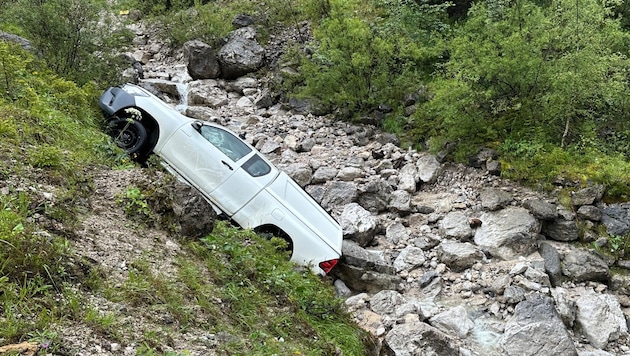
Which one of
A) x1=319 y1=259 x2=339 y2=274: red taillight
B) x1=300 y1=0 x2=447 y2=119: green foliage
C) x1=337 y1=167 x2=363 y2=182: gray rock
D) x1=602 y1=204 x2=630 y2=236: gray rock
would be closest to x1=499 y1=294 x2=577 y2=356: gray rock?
x1=319 y1=259 x2=339 y2=274: red taillight

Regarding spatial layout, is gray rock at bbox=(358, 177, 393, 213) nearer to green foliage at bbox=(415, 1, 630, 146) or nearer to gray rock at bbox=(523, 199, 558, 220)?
green foliage at bbox=(415, 1, 630, 146)

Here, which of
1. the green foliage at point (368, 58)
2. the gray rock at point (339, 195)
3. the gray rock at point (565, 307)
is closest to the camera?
the gray rock at point (565, 307)

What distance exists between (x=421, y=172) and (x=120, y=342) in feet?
28.3

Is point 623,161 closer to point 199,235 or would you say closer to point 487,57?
point 487,57

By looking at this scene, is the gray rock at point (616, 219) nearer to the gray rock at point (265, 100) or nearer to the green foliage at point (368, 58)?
the green foliage at point (368, 58)

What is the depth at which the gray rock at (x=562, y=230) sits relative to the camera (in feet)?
27.0

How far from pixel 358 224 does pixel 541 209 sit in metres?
3.40

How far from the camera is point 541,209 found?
8.38 meters

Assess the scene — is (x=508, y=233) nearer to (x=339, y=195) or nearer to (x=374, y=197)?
(x=374, y=197)

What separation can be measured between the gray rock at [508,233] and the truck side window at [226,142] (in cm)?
459

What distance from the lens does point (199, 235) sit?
5.26 m

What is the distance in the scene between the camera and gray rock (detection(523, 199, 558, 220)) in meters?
8.29

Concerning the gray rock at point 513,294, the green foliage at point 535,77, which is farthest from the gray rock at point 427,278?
the green foliage at point 535,77

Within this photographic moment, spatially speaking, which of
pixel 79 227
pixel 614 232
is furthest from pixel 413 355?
pixel 614 232
